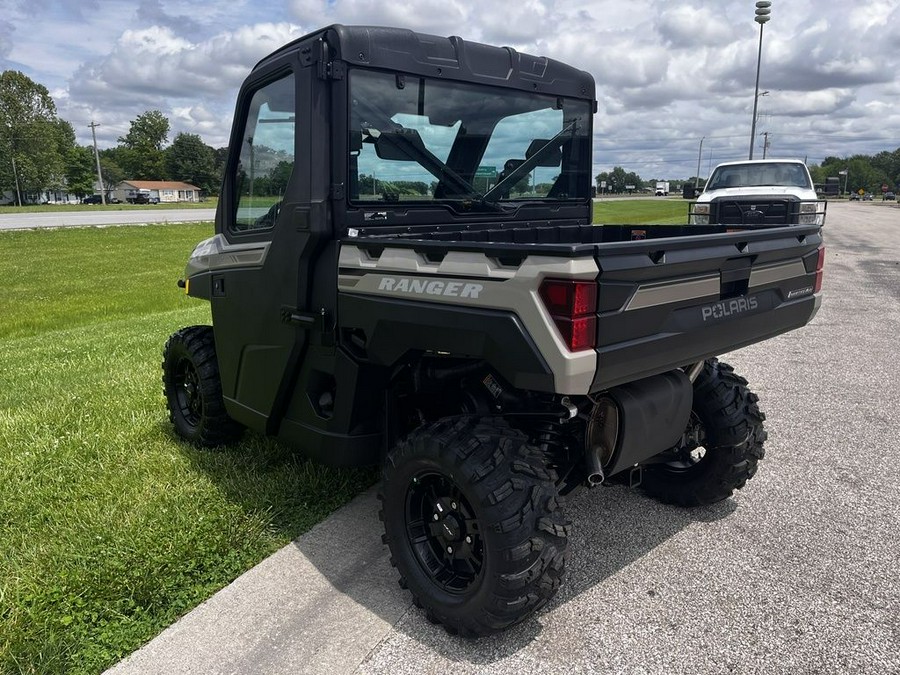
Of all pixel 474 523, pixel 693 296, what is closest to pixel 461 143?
pixel 693 296

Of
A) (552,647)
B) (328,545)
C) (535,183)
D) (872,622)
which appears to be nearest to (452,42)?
(535,183)

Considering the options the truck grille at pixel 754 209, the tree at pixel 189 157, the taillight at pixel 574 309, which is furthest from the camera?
the tree at pixel 189 157

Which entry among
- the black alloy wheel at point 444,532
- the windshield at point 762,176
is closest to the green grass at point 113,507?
the black alloy wheel at point 444,532

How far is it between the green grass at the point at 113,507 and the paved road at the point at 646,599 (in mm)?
171

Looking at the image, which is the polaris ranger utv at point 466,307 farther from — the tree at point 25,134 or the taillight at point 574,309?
the tree at point 25,134

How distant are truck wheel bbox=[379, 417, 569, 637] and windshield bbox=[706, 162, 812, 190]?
13.9m

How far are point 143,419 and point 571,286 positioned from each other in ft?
12.9

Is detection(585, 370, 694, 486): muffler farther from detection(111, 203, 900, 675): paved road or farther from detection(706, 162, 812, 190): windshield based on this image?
detection(706, 162, 812, 190): windshield

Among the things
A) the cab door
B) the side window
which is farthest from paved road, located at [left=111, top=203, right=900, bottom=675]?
the side window

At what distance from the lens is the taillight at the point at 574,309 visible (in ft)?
7.74

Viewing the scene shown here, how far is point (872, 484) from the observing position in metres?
4.21

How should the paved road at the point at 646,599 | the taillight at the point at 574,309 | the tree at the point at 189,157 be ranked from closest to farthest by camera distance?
the taillight at the point at 574,309 < the paved road at the point at 646,599 < the tree at the point at 189,157

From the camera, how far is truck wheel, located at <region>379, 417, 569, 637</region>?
268cm

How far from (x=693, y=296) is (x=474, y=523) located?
4.04ft
